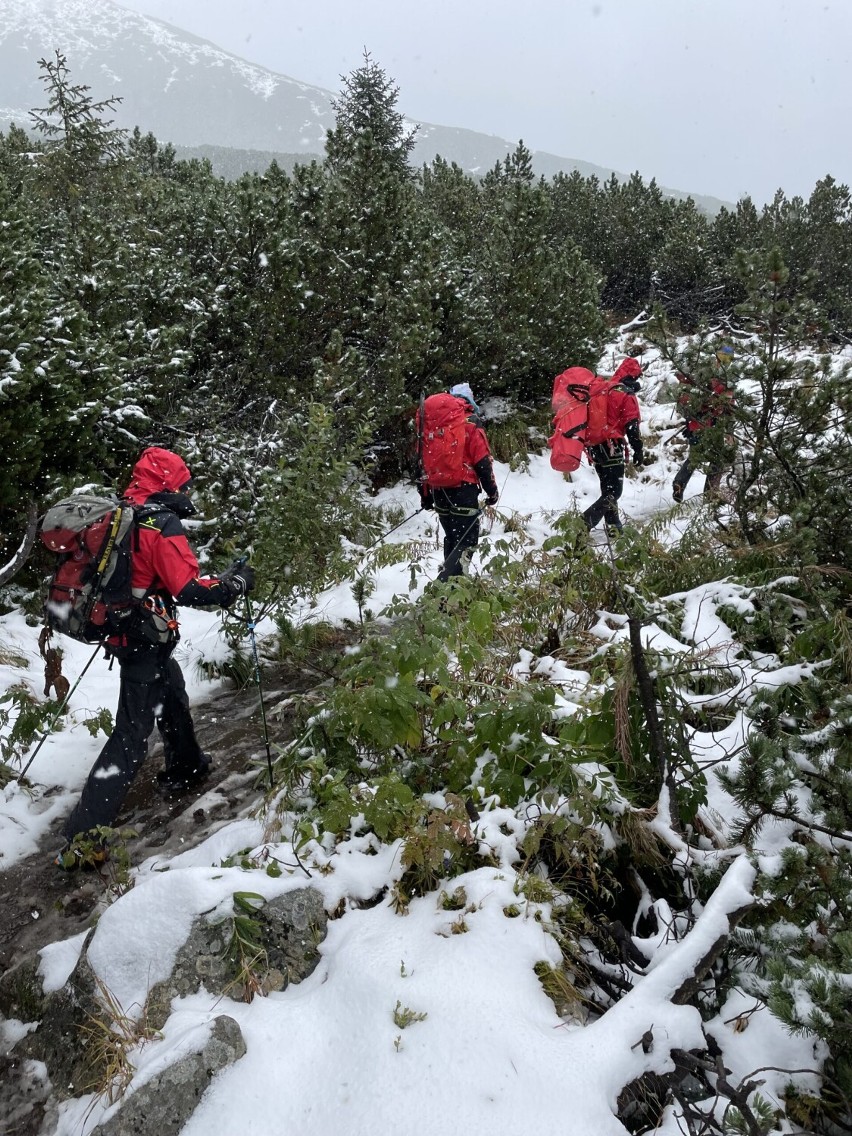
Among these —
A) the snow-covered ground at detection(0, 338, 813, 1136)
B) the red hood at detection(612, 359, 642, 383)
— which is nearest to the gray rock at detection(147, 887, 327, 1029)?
the snow-covered ground at detection(0, 338, 813, 1136)

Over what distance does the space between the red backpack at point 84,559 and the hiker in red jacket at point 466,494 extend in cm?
286

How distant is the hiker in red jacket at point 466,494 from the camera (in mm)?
5879

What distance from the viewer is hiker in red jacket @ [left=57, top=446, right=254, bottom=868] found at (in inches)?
137

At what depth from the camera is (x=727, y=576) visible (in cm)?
434

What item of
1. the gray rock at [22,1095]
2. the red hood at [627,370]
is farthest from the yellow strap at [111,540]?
the red hood at [627,370]

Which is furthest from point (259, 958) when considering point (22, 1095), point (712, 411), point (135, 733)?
point (712, 411)

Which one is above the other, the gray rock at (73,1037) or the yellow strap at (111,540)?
the yellow strap at (111,540)

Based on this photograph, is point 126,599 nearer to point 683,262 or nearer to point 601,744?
point 601,744

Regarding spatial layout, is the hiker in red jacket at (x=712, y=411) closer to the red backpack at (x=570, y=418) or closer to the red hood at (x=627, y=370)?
the red backpack at (x=570, y=418)

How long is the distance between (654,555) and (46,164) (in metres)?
12.4

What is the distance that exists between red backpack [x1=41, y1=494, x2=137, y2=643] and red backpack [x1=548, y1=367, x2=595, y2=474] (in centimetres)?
471

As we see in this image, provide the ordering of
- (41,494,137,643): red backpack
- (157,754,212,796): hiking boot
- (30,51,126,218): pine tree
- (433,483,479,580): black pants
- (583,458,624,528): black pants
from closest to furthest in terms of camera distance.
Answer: (41,494,137,643): red backpack < (157,754,212,796): hiking boot < (433,483,479,580): black pants < (583,458,624,528): black pants < (30,51,126,218): pine tree

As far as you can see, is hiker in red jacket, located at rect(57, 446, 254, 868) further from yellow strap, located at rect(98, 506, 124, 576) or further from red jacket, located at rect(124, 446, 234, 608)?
yellow strap, located at rect(98, 506, 124, 576)

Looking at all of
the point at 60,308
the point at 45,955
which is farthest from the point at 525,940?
the point at 60,308
